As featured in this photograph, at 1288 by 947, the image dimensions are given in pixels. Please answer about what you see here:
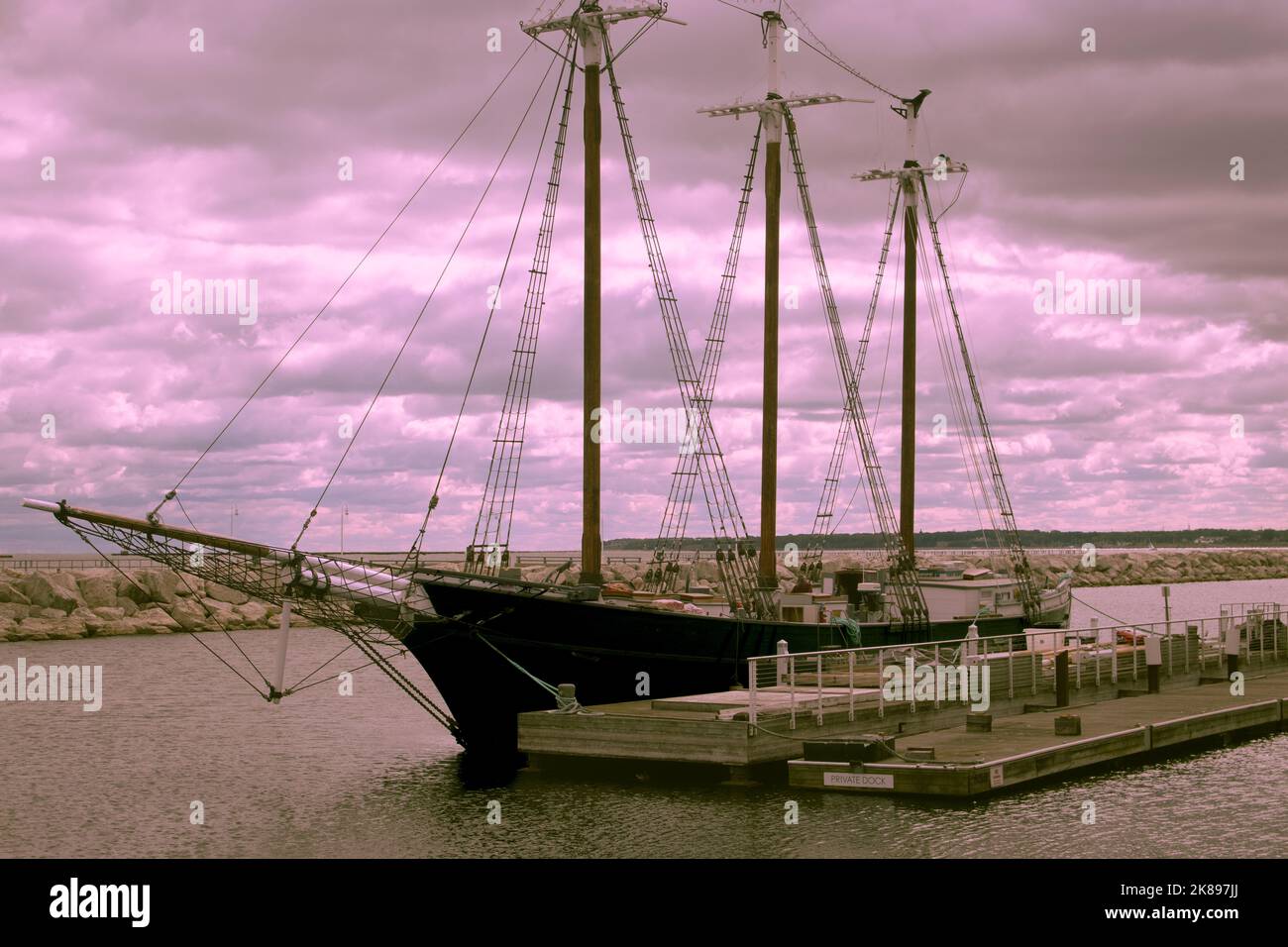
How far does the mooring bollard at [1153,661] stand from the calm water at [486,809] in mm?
4447

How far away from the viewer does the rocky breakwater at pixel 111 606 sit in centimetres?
7888

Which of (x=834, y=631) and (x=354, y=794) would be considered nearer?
(x=354, y=794)

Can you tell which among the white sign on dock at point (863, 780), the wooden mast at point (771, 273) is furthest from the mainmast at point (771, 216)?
the white sign on dock at point (863, 780)

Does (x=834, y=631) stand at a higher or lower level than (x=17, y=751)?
higher

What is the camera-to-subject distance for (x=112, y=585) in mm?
86812

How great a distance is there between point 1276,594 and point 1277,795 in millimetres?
151873

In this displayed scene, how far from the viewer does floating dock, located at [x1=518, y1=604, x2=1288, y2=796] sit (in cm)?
2870

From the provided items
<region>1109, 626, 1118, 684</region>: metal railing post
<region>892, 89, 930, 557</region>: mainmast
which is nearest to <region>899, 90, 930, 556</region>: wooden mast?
<region>892, 89, 930, 557</region>: mainmast
